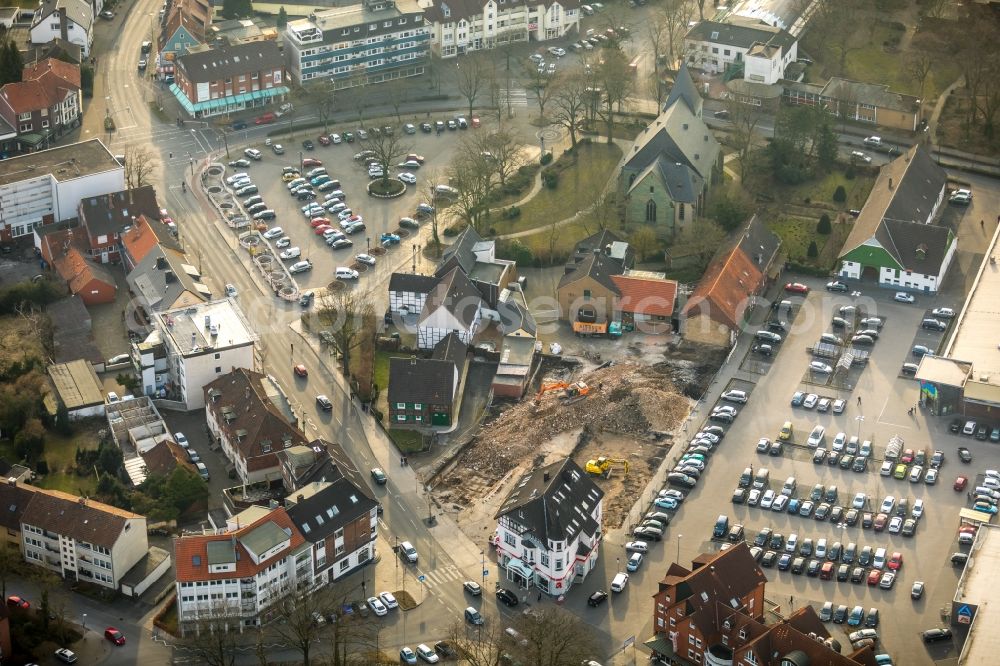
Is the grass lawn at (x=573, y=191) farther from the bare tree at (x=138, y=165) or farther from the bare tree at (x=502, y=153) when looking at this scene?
the bare tree at (x=138, y=165)

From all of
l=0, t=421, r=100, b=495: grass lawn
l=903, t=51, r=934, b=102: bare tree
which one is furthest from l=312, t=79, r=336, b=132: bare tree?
l=903, t=51, r=934, b=102: bare tree

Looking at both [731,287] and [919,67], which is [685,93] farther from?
[731,287]

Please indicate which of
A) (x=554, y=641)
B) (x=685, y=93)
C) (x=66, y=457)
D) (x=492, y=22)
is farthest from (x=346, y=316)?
(x=492, y=22)

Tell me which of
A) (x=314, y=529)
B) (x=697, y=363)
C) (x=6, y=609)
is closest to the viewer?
(x=6, y=609)

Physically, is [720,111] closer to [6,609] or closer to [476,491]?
[476,491]

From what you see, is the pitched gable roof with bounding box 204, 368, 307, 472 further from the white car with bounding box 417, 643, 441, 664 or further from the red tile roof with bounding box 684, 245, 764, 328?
the red tile roof with bounding box 684, 245, 764, 328

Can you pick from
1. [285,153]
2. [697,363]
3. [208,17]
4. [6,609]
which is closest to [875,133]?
[697,363]

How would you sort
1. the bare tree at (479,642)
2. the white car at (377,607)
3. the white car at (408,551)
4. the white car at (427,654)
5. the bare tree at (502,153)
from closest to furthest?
the bare tree at (479,642), the white car at (427,654), the white car at (377,607), the white car at (408,551), the bare tree at (502,153)

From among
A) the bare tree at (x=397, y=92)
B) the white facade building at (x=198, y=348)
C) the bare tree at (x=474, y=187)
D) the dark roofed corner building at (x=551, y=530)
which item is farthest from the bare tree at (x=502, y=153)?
the dark roofed corner building at (x=551, y=530)
